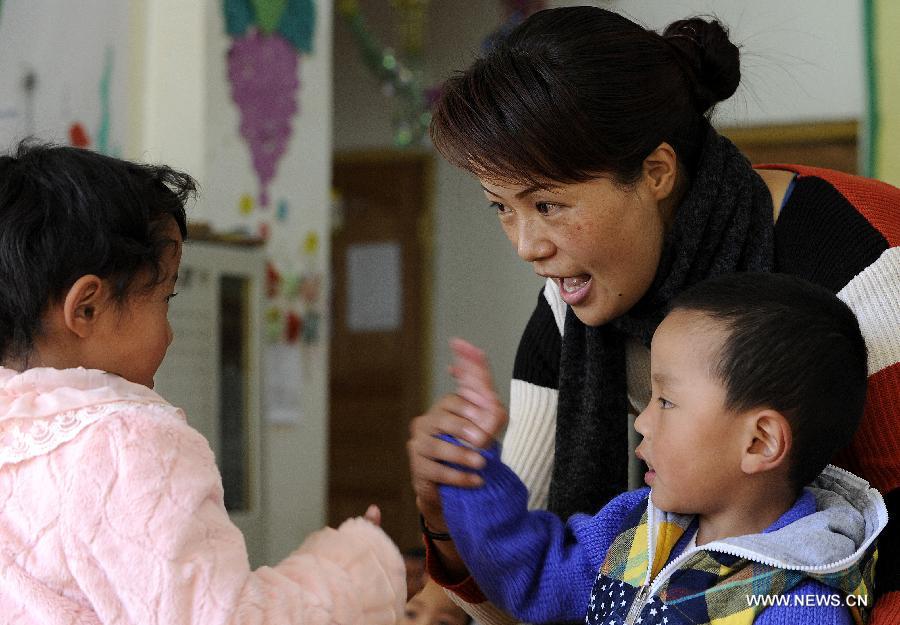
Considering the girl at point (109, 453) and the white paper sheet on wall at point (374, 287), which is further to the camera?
the white paper sheet on wall at point (374, 287)

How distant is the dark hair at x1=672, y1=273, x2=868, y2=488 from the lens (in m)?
1.22

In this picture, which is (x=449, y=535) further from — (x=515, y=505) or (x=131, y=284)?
(x=131, y=284)

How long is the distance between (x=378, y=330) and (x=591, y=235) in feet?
16.6

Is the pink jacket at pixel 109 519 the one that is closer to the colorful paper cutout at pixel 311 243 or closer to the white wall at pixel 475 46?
the colorful paper cutout at pixel 311 243

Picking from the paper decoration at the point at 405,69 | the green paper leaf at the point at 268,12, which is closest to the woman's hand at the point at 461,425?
the green paper leaf at the point at 268,12

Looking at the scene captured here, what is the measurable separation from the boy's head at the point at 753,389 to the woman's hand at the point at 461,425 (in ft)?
0.67

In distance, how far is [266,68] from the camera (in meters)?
4.32

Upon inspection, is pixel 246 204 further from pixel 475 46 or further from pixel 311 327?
pixel 475 46

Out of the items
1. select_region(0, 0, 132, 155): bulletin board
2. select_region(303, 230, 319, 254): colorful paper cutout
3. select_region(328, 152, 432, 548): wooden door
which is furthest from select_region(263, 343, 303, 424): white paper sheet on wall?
select_region(328, 152, 432, 548): wooden door

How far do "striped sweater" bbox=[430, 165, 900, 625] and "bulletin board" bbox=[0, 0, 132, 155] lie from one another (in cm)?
278

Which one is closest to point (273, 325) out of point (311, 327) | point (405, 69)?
point (311, 327)

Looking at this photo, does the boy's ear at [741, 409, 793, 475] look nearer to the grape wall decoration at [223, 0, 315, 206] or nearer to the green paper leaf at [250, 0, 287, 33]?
the grape wall decoration at [223, 0, 315, 206]

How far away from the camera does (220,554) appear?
1.16 meters

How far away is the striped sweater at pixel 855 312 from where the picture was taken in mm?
1295
